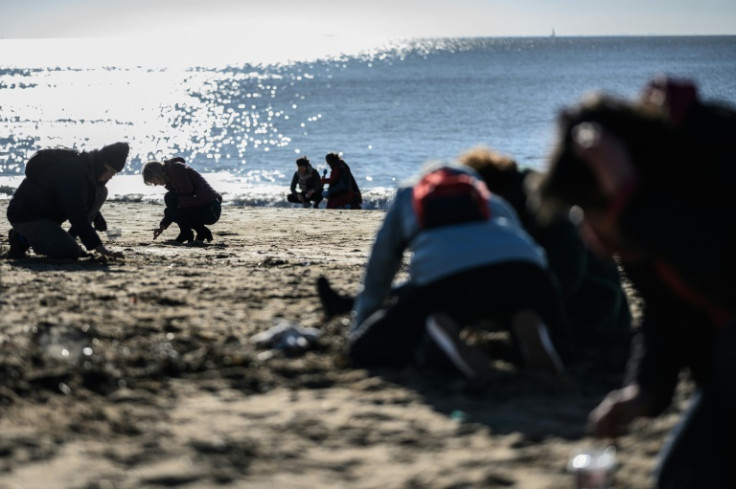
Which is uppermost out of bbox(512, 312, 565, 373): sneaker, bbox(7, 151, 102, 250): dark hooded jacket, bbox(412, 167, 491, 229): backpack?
bbox(412, 167, 491, 229): backpack

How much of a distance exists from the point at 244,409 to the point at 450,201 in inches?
49.3

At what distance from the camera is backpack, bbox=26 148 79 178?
9.17 metres

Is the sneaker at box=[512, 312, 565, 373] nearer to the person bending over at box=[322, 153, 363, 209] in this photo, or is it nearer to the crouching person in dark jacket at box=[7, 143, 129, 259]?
the crouching person in dark jacket at box=[7, 143, 129, 259]

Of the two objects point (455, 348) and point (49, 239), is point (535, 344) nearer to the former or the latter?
point (455, 348)

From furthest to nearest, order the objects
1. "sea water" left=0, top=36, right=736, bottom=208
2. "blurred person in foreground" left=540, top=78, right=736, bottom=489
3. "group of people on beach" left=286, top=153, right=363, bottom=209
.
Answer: "sea water" left=0, top=36, right=736, bottom=208, "group of people on beach" left=286, top=153, right=363, bottom=209, "blurred person in foreground" left=540, top=78, right=736, bottom=489

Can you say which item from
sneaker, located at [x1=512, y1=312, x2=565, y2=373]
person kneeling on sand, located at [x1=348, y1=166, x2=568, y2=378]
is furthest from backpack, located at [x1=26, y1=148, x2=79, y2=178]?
sneaker, located at [x1=512, y1=312, x2=565, y2=373]

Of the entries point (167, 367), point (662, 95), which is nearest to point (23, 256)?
point (167, 367)

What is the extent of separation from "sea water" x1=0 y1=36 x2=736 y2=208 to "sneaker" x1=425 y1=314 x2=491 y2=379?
A: 92 centimetres

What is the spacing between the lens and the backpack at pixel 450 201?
173 inches

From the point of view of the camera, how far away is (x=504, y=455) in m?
3.57

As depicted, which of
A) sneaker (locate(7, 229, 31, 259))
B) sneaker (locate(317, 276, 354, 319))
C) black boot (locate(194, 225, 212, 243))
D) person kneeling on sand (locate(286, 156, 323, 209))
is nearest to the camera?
sneaker (locate(317, 276, 354, 319))

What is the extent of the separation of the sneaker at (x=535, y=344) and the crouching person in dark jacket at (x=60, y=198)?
5.56 m

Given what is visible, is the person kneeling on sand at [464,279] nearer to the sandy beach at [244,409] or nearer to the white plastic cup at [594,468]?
the sandy beach at [244,409]

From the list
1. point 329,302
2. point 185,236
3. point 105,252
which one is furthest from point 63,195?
point 329,302
